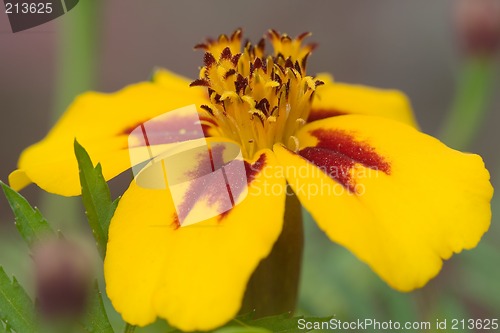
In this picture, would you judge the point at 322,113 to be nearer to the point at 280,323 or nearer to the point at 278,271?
the point at 278,271

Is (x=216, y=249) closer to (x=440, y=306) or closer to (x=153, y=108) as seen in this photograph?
(x=153, y=108)

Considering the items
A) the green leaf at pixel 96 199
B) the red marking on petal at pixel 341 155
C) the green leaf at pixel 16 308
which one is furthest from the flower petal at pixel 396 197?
the green leaf at pixel 16 308

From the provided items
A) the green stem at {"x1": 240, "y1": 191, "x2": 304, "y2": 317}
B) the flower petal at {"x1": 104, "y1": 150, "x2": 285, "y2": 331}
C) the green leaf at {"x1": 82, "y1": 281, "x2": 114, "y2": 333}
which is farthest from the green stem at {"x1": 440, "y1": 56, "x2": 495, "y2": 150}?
the green leaf at {"x1": 82, "y1": 281, "x2": 114, "y2": 333}

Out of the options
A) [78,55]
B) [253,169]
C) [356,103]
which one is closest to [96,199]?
A: [253,169]

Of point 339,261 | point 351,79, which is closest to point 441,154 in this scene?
point 339,261

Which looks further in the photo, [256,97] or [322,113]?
[322,113]

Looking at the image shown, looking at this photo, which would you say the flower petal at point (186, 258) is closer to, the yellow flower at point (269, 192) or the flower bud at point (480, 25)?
the yellow flower at point (269, 192)

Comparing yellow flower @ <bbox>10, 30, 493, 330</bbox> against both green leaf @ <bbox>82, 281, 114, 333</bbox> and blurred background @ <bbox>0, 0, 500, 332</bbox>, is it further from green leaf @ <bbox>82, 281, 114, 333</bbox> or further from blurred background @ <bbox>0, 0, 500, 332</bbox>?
blurred background @ <bbox>0, 0, 500, 332</bbox>
